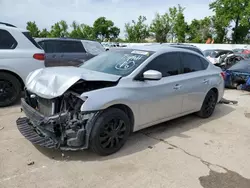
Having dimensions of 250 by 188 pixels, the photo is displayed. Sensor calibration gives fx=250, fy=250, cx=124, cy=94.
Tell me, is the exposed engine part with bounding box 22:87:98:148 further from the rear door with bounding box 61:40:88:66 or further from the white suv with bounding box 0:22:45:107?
the rear door with bounding box 61:40:88:66

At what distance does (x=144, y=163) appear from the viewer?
356 centimetres

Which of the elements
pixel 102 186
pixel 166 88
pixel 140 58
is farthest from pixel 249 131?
pixel 102 186

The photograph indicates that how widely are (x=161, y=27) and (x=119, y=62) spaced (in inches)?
1886

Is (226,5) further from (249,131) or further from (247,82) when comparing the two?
(249,131)

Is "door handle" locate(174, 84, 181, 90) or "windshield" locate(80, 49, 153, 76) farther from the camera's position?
"door handle" locate(174, 84, 181, 90)

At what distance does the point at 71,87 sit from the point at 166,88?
1.73 m

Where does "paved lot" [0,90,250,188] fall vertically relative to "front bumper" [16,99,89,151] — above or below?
below

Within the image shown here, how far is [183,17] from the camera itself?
4681cm

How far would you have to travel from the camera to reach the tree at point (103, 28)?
67.9m

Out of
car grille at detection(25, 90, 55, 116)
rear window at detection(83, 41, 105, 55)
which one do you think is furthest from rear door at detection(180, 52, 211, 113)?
rear window at detection(83, 41, 105, 55)

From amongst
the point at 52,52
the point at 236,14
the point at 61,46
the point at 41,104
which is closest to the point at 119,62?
the point at 41,104

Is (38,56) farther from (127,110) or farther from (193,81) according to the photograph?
(193,81)

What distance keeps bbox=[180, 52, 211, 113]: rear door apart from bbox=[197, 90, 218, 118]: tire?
8.3 inches

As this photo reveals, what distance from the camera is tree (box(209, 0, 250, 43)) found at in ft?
131
